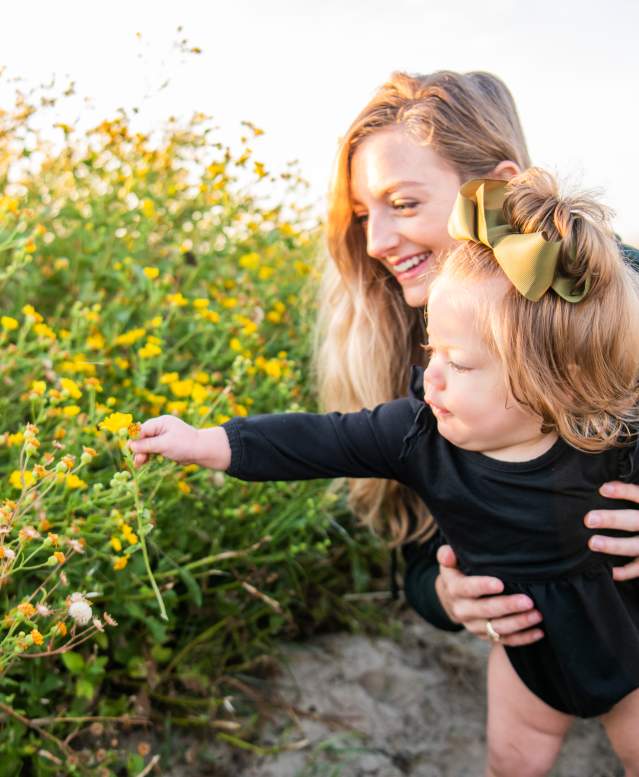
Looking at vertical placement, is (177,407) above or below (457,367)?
below

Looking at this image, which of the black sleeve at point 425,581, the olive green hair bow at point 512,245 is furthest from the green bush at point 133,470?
the olive green hair bow at point 512,245

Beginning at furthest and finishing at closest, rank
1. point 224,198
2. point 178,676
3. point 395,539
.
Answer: point 224,198
point 395,539
point 178,676

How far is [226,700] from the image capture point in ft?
6.42

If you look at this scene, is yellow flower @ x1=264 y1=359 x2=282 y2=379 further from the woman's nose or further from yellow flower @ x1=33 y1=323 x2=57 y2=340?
yellow flower @ x1=33 y1=323 x2=57 y2=340

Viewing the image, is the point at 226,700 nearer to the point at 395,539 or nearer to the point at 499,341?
the point at 395,539

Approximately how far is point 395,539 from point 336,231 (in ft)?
2.78

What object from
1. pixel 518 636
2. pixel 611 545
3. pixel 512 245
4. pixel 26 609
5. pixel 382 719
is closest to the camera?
pixel 26 609

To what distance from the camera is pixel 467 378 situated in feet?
4.98

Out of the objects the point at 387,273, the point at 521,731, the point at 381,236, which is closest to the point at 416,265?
the point at 381,236

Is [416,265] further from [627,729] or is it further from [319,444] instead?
[627,729]

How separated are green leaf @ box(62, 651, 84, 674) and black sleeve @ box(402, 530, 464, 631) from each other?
89 cm

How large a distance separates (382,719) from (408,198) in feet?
4.30

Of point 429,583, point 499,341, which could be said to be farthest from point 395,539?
point 499,341

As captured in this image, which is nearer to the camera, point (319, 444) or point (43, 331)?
point (319, 444)
